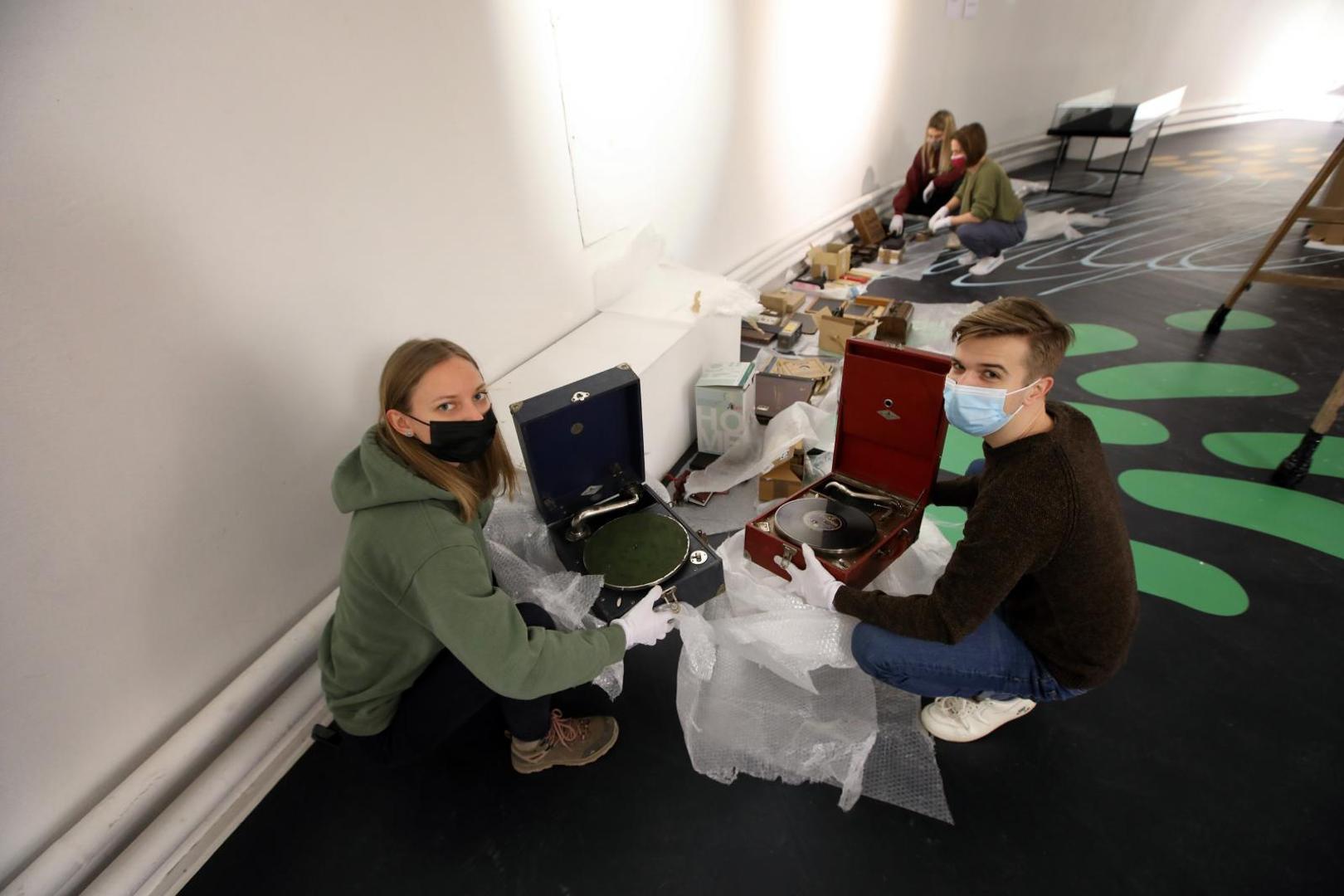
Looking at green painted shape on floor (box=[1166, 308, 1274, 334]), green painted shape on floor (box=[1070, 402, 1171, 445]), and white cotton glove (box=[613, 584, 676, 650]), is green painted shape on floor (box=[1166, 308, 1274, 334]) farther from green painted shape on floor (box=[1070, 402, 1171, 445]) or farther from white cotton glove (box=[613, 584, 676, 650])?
white cotton glove (box=[613, 584, 676, 650])

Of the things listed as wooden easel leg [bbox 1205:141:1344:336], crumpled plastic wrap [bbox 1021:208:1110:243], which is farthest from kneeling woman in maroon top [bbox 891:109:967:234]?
wooden easel leg [bbox 1205:141:1344:336]

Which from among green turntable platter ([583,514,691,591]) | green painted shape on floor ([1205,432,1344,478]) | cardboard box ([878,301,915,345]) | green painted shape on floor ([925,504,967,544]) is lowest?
green painted shape on floor ([1205,432,1344,478])

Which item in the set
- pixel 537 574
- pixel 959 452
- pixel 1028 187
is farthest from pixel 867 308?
pixel 1028 187

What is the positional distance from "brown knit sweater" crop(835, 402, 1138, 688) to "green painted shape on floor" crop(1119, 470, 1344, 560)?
3.89ft

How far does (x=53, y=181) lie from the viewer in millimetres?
898

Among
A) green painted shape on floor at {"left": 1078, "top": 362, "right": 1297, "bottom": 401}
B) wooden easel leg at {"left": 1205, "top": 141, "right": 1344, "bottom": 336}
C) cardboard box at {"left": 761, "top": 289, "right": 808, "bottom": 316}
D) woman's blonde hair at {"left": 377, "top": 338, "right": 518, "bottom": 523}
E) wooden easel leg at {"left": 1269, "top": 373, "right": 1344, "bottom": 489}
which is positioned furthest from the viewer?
cardboard box at {"left": 761, "top": 289, "right": 808, "bottom": 316}

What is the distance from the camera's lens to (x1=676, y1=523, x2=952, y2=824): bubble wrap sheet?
1284 millimetres

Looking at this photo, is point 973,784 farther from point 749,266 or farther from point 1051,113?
point 1051,113

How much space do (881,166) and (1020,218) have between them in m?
1.13

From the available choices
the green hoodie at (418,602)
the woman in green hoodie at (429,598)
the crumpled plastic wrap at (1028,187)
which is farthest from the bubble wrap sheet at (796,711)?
the crumpled plastic wrap at (1028,187)

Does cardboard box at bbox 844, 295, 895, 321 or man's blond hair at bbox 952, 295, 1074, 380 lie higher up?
man's blond hair at bbox 952, 295, 1074, 380

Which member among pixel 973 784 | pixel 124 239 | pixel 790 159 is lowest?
pixel 973 784

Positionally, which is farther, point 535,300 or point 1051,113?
point 1051,113

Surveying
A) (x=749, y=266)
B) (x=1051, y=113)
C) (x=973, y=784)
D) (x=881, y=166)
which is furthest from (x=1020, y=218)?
(x=973, y=784)
